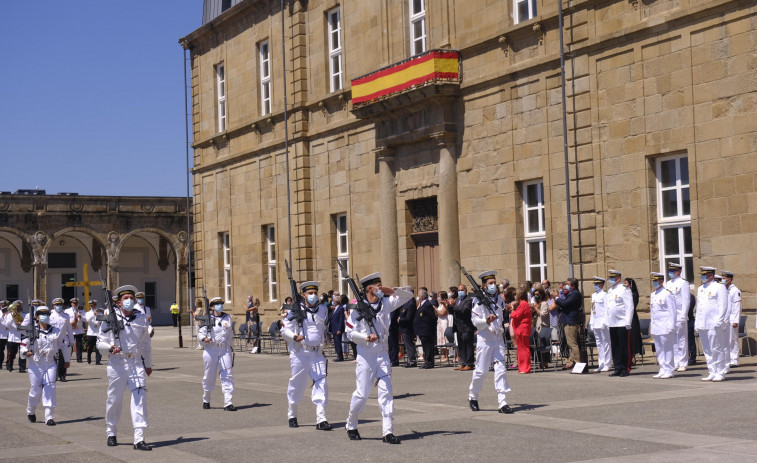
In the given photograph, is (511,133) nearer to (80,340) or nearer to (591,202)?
(591,202)

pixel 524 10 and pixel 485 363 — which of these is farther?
pixel 524 10

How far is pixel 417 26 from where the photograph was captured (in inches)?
1064

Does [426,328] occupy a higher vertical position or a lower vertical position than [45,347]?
lower

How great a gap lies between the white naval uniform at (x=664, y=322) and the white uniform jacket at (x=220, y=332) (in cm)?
679

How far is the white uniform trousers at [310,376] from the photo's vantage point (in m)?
12.7

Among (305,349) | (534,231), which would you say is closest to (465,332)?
(534,231)

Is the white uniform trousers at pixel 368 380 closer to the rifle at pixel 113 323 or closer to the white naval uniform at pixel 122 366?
the white naval uniform at pixel 122 366

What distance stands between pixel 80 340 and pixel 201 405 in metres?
14.1

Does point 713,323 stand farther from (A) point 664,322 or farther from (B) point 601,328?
(B) point 601,328

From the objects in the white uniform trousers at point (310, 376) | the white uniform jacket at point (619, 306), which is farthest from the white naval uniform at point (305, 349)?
the white uniform jacket at point (619, 306)

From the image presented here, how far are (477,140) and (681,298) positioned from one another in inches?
323

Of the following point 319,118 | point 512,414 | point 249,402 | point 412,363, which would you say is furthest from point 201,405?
point 319,118

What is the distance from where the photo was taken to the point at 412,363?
2223 centimetres

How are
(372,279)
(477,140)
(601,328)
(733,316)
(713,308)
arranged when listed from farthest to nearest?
(477,140) < (601,328) < (733,316) < (713,308) < (372,279)
